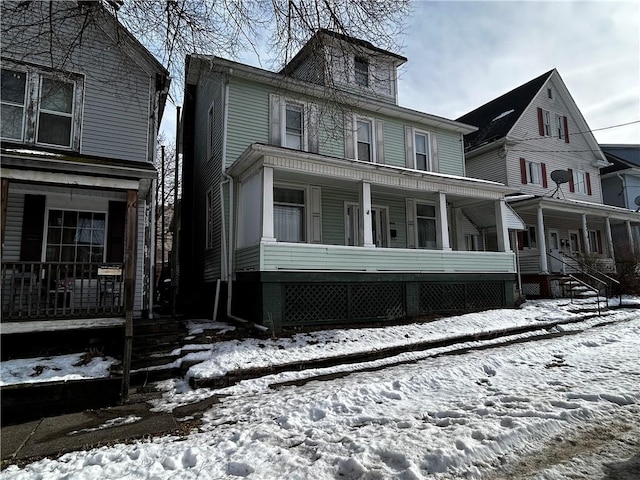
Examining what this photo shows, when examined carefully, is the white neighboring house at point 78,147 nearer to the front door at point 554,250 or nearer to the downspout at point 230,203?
the downspout at point 230,203

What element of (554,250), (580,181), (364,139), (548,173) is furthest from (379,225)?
(580,181)

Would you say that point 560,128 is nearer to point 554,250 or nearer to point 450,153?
point 554,250

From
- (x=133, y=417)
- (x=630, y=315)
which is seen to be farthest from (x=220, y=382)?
(x=630, y=315)

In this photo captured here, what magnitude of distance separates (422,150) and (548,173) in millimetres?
9728

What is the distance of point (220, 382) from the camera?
5.80 m

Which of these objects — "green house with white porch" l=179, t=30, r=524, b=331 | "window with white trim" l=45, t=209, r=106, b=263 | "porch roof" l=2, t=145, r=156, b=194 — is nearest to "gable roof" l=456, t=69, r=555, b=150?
"green house with white porch" l=179, t=30, r=524, b=331

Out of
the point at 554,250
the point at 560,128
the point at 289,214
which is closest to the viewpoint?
the point at 289,214

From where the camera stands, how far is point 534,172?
1936cm

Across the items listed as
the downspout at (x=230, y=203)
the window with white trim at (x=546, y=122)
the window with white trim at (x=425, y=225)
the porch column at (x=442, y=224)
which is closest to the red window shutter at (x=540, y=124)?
the window with white trim at (x=546, y=122)

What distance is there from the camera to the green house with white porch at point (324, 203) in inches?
340

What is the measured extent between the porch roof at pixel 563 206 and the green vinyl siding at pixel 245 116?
10986 mm

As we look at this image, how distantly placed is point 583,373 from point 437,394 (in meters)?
2.41

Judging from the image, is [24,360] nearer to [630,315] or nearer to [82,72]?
[82,72]

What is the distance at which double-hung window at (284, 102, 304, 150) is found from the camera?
11.8 m
